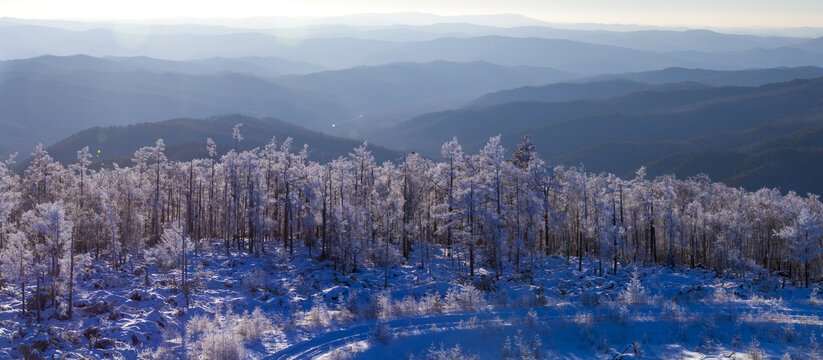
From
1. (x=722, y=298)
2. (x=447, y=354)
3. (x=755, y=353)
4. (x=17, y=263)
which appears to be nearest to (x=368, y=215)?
(x=447, y=354)

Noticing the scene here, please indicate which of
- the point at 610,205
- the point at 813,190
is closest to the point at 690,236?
the point at 610,205

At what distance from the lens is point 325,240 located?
54.2 metres

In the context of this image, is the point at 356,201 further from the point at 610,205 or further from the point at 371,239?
the point at 610,205

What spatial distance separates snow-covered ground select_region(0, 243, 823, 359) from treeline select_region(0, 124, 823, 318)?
3.83 m

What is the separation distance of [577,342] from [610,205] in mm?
37501

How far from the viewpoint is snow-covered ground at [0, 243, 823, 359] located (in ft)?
80.0

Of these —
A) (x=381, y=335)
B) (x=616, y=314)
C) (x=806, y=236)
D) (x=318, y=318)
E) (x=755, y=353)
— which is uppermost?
(x=755, y=353)

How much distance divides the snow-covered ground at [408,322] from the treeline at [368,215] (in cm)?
383

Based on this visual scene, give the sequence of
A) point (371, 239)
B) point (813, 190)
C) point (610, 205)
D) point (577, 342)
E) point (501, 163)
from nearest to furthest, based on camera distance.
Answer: point (577, 342) → point (501, 163) → point (371, 239) → point (610, 205) → point (813, 190)

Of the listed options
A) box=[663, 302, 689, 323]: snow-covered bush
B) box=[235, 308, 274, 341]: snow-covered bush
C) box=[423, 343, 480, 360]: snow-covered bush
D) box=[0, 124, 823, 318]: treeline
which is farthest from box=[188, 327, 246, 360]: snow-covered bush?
box=[663, 302, 689, 323]: snow-covered bush

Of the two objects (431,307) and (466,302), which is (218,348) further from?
(466,302)

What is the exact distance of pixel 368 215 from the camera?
161 ft

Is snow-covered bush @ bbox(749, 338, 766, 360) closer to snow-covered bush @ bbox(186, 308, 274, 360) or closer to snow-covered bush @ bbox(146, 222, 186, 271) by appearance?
snow-covered bush @ bbox(186, 308, 274, 360)

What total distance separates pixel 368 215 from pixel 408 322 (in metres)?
20.8
